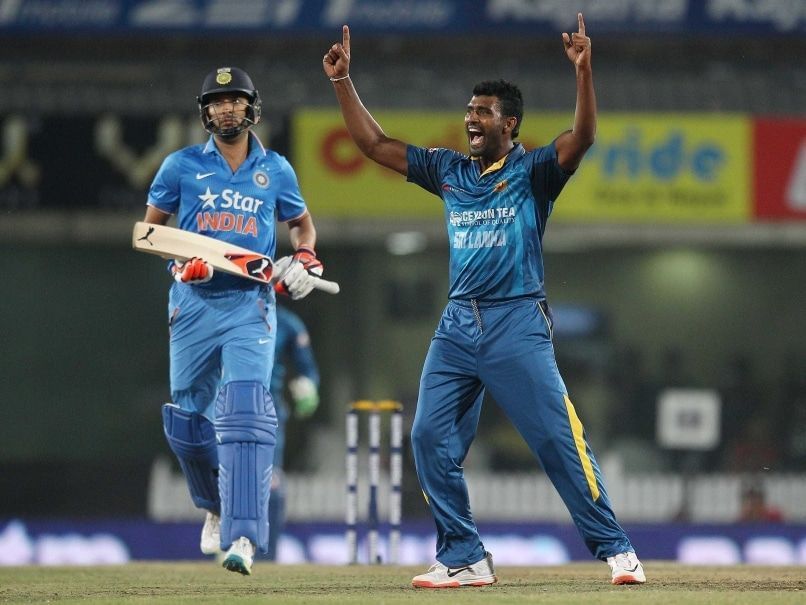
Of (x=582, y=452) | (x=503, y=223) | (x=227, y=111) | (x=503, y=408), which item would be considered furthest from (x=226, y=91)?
(x=582, y=452)

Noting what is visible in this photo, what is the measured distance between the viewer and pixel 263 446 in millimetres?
6645

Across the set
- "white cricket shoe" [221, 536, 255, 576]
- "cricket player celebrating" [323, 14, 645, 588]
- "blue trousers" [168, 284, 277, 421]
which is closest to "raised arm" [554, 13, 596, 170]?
"cricket player celebrating" [323, 14, 645, 588]

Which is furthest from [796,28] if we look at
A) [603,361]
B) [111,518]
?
[111,518]

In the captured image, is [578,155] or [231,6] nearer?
[578,155]

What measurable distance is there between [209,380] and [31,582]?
3.83 feet

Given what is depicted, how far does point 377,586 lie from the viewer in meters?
6.64

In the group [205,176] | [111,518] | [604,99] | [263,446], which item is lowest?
[111,518]

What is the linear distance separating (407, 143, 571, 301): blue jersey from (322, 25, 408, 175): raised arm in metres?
0.35

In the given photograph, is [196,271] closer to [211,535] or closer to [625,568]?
[211,535]

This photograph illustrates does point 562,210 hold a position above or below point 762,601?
above

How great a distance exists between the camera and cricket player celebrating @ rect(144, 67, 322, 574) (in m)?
6.59

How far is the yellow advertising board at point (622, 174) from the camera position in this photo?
44.8 ft

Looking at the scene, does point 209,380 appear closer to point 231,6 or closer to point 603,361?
point 231,6

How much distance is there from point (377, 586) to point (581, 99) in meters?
2.04
